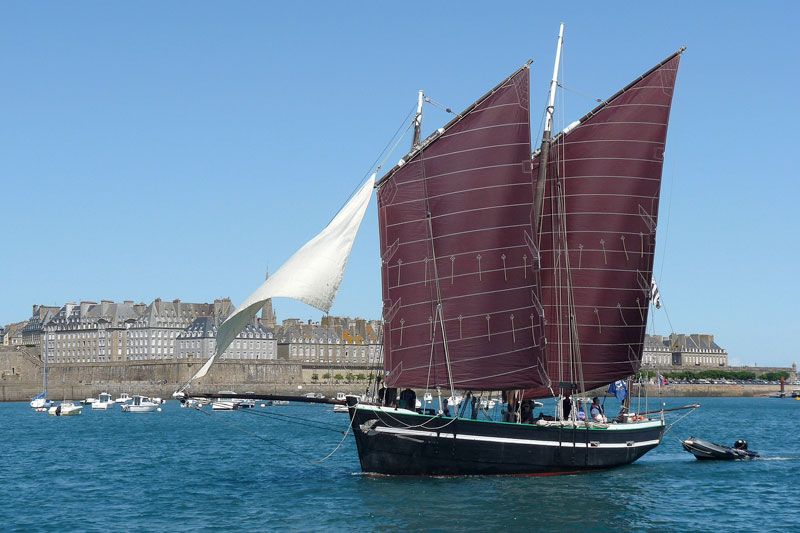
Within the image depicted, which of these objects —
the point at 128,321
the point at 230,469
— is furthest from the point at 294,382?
the point at 230,469

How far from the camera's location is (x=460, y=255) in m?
38.6

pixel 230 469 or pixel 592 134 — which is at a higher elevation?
pixel 592 134

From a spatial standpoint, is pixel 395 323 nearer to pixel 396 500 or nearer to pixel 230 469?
pixel 396 500

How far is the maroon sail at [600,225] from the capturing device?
139 ft

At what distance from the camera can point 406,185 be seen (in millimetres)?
38562

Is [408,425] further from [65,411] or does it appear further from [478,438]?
[65,411]

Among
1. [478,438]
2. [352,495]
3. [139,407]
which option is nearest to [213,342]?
[139,407]

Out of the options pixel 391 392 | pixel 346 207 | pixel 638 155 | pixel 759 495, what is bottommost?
pixel 759 495

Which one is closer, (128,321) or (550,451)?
(550,451)

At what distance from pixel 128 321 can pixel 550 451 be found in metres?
165

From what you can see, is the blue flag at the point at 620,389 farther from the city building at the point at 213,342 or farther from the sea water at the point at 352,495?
the city building at the point at 213,342

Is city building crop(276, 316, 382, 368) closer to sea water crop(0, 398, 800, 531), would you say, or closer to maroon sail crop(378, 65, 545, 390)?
sea water crop(0, 398, 800, 531)

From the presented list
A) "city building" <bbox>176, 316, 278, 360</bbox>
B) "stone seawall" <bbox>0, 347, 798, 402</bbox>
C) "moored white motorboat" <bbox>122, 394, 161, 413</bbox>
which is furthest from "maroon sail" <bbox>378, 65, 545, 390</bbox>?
"city building" <bbox>176, 316, 278, 360</bbox>

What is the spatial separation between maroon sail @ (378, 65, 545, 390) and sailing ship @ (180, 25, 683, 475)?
0.05m
